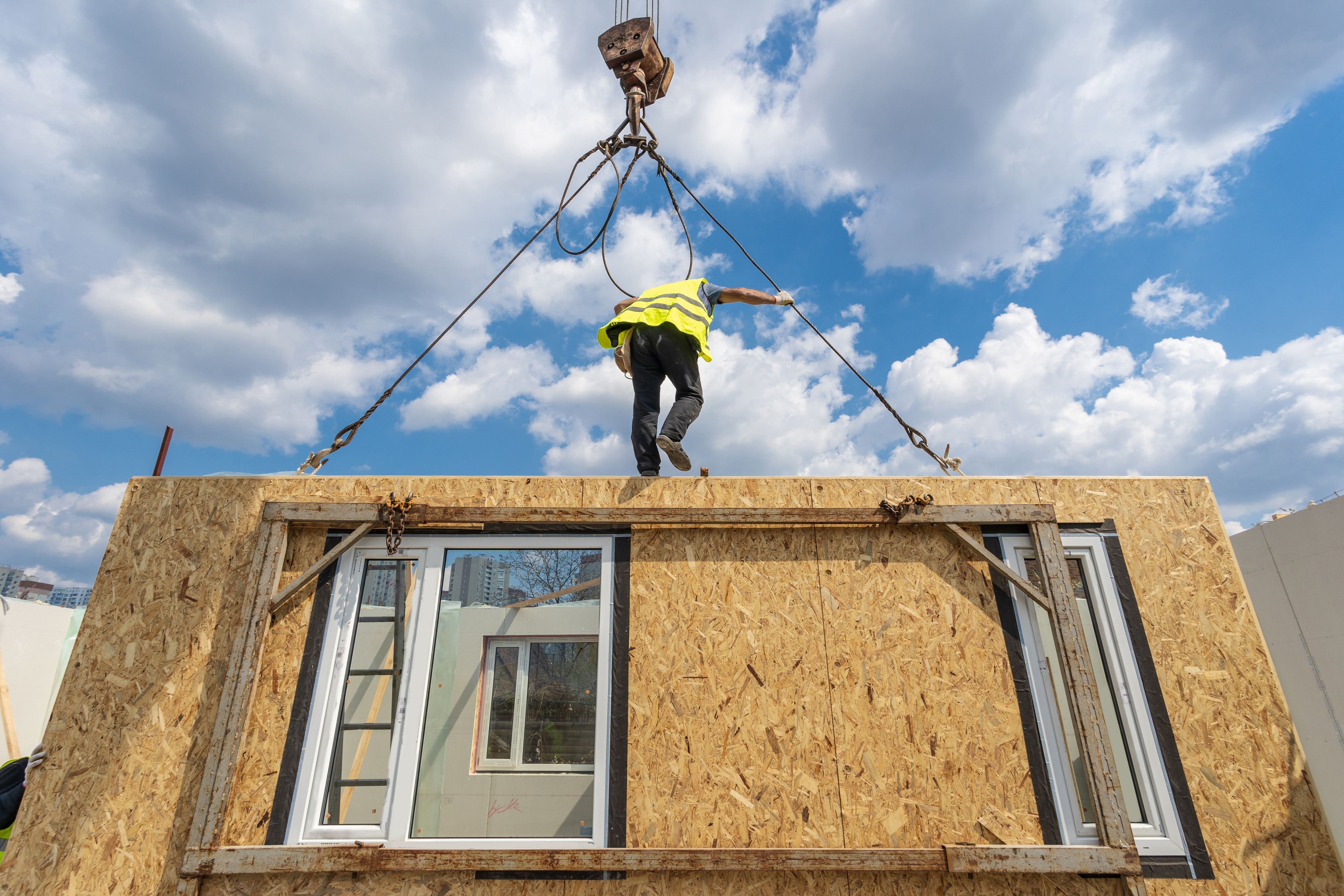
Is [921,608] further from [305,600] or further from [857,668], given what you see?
[305,600]

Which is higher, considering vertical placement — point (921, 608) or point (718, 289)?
point (718, 289)

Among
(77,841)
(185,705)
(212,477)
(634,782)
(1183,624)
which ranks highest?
(212,477)

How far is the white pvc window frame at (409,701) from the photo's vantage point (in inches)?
129

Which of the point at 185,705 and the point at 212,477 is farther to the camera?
the point at 212,477

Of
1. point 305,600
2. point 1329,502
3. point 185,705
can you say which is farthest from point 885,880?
point 1329,502

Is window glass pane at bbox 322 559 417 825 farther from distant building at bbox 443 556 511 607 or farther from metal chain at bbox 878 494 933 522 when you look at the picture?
metal chain at bbox 878 494 933 522

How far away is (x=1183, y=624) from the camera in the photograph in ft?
11.9

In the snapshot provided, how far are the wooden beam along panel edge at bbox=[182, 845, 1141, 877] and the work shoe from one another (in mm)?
2147

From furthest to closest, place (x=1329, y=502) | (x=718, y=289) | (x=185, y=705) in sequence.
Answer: (x=1329, y=502) < (x=718, y=289) < (x=185, y=705)

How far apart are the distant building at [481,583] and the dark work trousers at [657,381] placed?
15.6ft

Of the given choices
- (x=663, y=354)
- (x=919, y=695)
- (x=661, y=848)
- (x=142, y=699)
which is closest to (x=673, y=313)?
(x=663, y=354)

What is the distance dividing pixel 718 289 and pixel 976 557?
102 inches

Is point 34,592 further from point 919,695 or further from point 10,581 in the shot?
point 10,581

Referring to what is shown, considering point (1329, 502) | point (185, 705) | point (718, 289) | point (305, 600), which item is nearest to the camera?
point (185, 705)
